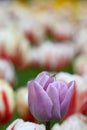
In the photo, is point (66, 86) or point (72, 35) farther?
point (72, 35)

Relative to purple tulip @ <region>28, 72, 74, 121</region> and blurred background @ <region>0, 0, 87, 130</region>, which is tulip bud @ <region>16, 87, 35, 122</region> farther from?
purple tulip @ <region>28, 72, 74, 121</region>

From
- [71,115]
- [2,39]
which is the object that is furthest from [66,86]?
[2,39]

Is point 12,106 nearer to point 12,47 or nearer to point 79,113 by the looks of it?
point 79,113

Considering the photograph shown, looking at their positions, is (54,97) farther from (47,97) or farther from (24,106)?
(24,106)

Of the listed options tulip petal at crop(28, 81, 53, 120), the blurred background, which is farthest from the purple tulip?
the blurred background

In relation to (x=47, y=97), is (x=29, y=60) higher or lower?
lower

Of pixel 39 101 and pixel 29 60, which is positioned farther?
pixel 29 60

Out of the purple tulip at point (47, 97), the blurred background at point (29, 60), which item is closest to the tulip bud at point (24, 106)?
the blurred background at point (29, 60)

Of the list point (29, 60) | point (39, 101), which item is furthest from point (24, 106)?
point (29, 60)
